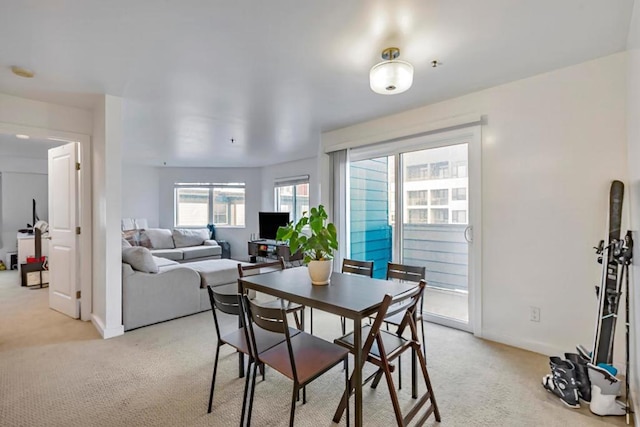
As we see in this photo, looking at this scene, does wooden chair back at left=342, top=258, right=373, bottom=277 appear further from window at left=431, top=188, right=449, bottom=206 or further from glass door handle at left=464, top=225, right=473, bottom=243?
window at left=431, top=188, right=449, bottom=206

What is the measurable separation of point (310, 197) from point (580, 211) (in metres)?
4.65

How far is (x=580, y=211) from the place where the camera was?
2449mm

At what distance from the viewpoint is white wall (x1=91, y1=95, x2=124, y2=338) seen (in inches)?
119

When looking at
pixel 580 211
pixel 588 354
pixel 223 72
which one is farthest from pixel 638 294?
pixel 223 72

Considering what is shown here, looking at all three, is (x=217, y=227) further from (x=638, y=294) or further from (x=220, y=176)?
(x=638, y=294)

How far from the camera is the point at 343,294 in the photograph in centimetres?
190

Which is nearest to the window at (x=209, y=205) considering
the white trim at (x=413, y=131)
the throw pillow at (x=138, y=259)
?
the white trim at (x=413, y=131)

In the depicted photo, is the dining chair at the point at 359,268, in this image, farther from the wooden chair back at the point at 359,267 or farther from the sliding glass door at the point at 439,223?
the sliding glass door at the point at 439,223

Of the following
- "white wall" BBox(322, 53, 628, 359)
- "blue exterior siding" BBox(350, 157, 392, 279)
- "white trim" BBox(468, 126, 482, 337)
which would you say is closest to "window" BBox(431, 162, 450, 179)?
"white trim" BBox(468, 126, 482, 337)

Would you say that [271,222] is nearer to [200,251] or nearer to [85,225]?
[200,251]

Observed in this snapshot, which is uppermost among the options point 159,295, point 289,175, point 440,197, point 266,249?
point 289,175

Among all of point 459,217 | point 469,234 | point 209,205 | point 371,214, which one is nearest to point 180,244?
point 209,205

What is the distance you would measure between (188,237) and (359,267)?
17.2 ft

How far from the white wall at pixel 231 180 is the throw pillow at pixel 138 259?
4.36 meters
